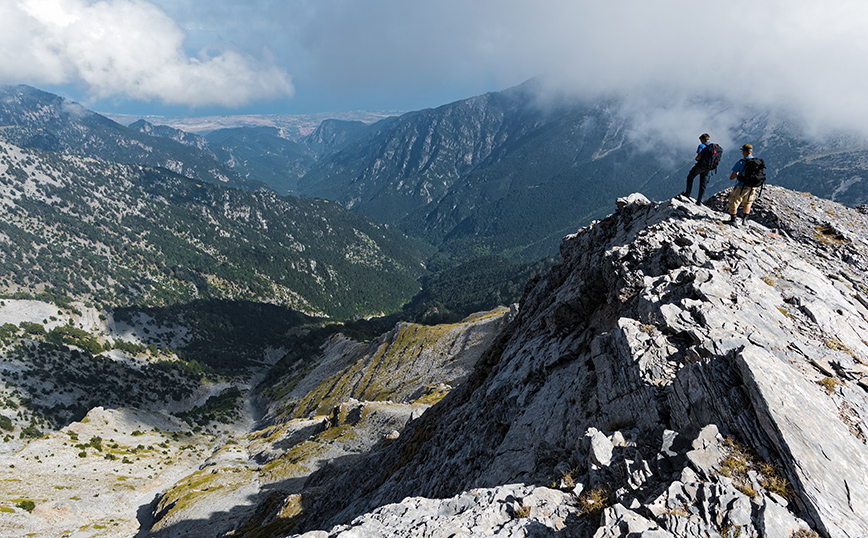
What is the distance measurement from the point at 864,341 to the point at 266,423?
173163 millimetres

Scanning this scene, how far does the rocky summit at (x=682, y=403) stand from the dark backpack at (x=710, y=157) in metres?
2.92

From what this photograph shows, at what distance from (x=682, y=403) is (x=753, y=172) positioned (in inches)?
734

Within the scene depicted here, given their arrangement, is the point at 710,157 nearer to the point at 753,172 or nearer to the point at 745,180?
the point at 745,180

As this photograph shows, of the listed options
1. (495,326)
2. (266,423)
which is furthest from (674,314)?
(266,423)

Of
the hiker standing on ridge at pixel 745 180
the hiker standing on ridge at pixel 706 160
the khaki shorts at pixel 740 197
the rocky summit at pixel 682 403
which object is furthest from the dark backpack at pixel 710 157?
the rocky summit at pixel 682 403

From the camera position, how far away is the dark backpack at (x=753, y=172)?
23875 millimetres

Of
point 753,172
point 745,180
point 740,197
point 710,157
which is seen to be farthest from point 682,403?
point 710,157

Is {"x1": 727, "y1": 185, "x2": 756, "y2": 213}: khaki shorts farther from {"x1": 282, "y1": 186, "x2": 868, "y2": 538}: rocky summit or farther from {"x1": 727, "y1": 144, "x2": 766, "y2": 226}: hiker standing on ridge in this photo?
{"x1": 282, "y1": 186, "x2": 868, "y2": 538}: rocky summit

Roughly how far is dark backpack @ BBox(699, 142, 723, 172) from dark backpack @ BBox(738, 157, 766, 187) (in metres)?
1.86

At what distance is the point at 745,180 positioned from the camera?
80.7ft

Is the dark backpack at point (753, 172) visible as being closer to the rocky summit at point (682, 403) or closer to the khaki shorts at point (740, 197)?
the khaki shorts at point (740, 197)

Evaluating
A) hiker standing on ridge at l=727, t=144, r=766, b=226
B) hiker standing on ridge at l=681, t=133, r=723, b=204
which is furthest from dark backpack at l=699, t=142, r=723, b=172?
hiker standing on ridge at l=727, t=144, r=766, b=226

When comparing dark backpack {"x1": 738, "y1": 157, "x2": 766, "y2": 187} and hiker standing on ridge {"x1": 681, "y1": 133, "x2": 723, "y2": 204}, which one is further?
hiker standing on ridge {"x1": 681, "y1": 133, "x2": 723, "y2": 204}

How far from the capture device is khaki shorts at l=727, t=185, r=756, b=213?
25359 millimetres
